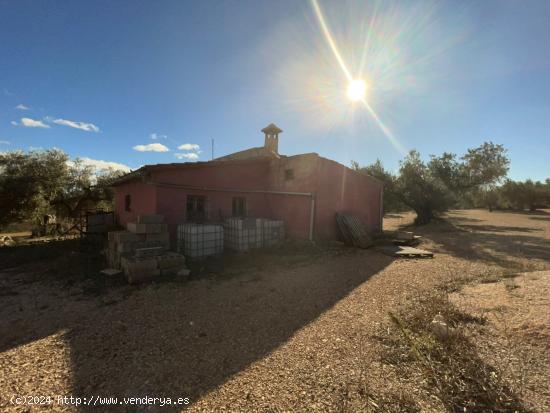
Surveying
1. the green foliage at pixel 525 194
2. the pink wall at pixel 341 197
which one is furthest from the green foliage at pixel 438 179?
the green foliage at pixel 525 194

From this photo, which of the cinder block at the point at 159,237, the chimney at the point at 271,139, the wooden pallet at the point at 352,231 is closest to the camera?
the cinder block at the point at 159,237

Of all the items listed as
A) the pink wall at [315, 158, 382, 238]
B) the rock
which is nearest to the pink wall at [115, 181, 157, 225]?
the pink wall at [315, 158, 382, 238]

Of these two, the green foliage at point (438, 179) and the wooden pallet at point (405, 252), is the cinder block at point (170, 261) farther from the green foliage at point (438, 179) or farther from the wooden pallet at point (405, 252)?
the green foliage at point (438, 179)

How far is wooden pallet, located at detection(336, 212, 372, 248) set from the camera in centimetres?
1234

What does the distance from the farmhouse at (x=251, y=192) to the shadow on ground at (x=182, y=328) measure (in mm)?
4615

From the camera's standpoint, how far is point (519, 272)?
25.4ft

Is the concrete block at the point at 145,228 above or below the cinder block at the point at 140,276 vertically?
above

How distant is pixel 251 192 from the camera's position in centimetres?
1323

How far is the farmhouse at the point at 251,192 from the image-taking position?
34.3 ft

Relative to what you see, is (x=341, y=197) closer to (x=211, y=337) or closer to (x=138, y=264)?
(x=138, y=264)

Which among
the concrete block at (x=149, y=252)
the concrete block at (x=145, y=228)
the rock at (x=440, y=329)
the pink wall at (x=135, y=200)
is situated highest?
the pink wall at (x=135, y=200)

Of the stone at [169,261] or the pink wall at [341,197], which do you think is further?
the pink wall at [341,197]

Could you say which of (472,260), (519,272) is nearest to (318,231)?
(472,260)

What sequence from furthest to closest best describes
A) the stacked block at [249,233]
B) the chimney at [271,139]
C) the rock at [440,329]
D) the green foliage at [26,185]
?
the chimney at [271,139]
the green foliage at [26,185]
the stacked block at [249,233]
the rock at [440,329]
